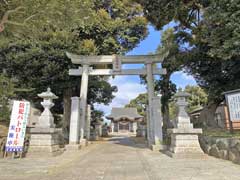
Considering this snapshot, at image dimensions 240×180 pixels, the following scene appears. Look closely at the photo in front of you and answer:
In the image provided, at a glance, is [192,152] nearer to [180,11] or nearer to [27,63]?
[180,11]

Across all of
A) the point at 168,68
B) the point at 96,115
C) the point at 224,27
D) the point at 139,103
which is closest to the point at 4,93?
the point at 224,27

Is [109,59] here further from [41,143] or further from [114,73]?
[41,143]

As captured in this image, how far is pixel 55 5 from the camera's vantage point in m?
7.47

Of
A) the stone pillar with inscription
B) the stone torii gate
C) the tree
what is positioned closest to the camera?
the stone pillar with inscription

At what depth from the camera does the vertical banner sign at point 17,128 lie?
6719mm

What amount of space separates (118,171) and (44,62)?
35.4 feet

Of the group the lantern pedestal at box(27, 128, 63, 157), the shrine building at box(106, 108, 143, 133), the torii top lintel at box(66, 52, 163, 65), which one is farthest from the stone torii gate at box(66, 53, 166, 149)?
the shrine building at box(106, 108, 143, 133)

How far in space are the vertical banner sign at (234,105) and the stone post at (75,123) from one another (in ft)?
22.2

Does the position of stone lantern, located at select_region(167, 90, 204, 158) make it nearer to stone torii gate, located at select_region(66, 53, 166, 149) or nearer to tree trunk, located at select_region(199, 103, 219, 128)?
stone torii gate, located at select_region(66, 53, 166, 149)

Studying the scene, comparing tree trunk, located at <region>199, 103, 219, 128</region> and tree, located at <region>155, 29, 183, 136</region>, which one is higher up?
tree, located at <region>155, 29, 183, 136</region>

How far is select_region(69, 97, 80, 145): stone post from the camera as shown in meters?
10.2

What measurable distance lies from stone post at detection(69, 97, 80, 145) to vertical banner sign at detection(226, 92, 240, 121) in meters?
6.78

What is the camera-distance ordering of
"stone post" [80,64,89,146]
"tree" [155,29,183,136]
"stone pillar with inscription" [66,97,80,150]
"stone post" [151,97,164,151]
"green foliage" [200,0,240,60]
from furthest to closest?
"tree" [155,29,183,136] → "stone post" [80,64,89,146] → "stone pillar with inscription" [66,97,80,150] → "stone post" [151,97,164,151] → "green foliage" [200,0,240,60]

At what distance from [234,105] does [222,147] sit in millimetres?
1350
